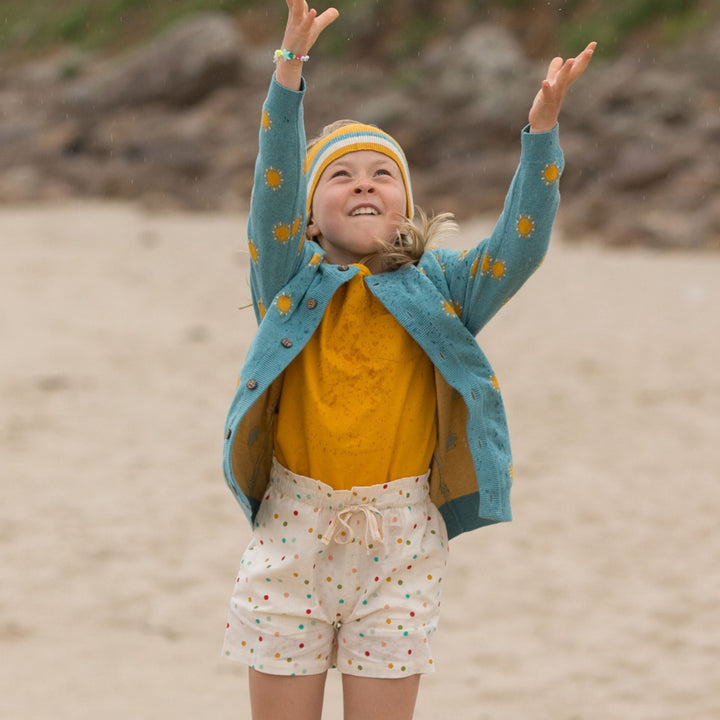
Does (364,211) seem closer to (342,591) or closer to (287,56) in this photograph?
(287,56)

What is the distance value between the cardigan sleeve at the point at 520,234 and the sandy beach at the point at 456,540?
170 cm

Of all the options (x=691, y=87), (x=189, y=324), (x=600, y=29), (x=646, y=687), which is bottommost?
(x=646, y=687)

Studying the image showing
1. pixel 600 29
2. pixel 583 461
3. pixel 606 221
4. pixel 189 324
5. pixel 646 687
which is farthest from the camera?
pixel 600 29

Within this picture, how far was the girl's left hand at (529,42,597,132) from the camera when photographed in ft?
6.39

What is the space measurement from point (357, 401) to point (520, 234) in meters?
0.41

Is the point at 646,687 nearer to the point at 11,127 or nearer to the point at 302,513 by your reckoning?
the point at 302,513

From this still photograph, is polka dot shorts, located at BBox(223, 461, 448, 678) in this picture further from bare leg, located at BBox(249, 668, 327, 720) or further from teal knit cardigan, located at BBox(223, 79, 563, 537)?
teal knit cardigan, located at BBox(223, 79, 563, 537)

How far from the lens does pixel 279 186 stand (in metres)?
2.00

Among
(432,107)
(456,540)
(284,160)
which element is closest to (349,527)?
(284,160)

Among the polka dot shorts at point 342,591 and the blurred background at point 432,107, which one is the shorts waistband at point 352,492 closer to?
the polka dot shorts at point 342,591

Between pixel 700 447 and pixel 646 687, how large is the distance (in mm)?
2584

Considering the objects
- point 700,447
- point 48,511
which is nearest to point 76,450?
point 48,511

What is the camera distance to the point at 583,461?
222 inches

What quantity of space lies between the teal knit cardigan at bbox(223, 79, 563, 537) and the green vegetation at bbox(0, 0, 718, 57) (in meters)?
16.1
